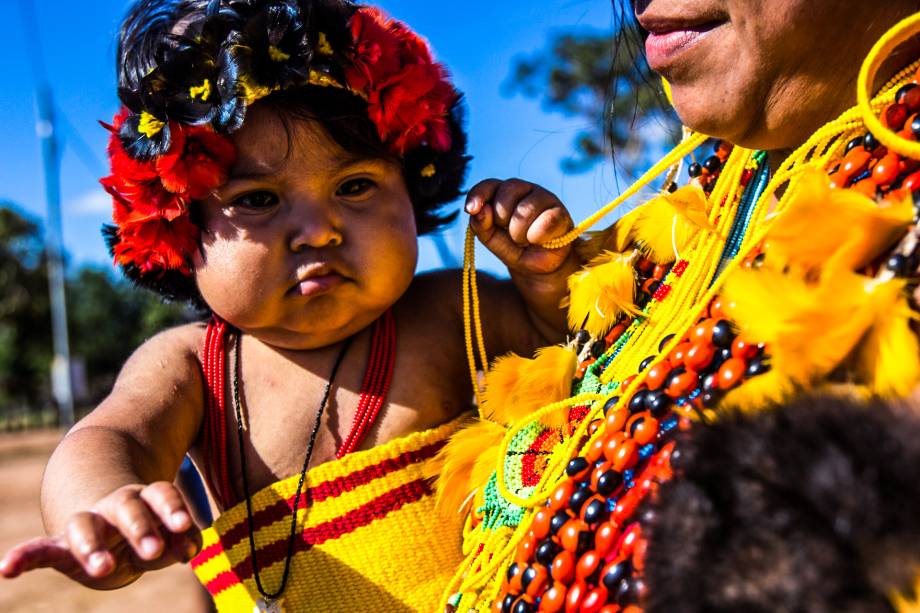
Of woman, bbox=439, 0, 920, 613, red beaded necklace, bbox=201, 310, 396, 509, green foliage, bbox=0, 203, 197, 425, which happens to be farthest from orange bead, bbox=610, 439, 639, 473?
green foliage, bbox=0, 203, 197, 425

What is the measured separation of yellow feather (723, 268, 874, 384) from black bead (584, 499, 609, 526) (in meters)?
0.39

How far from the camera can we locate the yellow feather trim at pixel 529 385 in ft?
5.87

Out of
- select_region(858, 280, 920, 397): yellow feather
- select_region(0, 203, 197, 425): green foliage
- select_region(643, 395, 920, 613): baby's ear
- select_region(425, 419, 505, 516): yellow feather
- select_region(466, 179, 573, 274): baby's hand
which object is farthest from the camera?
select_region(0, 203, 197, 425): green foliage

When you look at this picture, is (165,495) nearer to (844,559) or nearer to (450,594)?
(450,594)

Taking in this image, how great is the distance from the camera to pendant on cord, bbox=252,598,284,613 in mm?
2078

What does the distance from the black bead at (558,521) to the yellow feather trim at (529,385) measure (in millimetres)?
304

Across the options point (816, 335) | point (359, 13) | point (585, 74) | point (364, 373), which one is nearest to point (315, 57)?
point (359, 13)

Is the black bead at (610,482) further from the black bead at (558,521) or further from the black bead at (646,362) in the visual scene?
the black bead at (646,362)

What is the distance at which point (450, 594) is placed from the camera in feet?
5.75

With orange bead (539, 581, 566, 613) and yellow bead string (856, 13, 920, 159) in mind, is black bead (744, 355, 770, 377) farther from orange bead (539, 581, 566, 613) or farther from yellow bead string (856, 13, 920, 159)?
orange bead (539, 581, 566, 613)

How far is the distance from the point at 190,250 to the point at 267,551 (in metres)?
0.82

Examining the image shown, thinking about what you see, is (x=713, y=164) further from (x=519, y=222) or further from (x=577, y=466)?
(x=577, y=466)

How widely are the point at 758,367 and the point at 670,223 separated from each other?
0.66 m

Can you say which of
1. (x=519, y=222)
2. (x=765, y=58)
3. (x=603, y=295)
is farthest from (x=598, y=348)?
(x=765, y=58)
